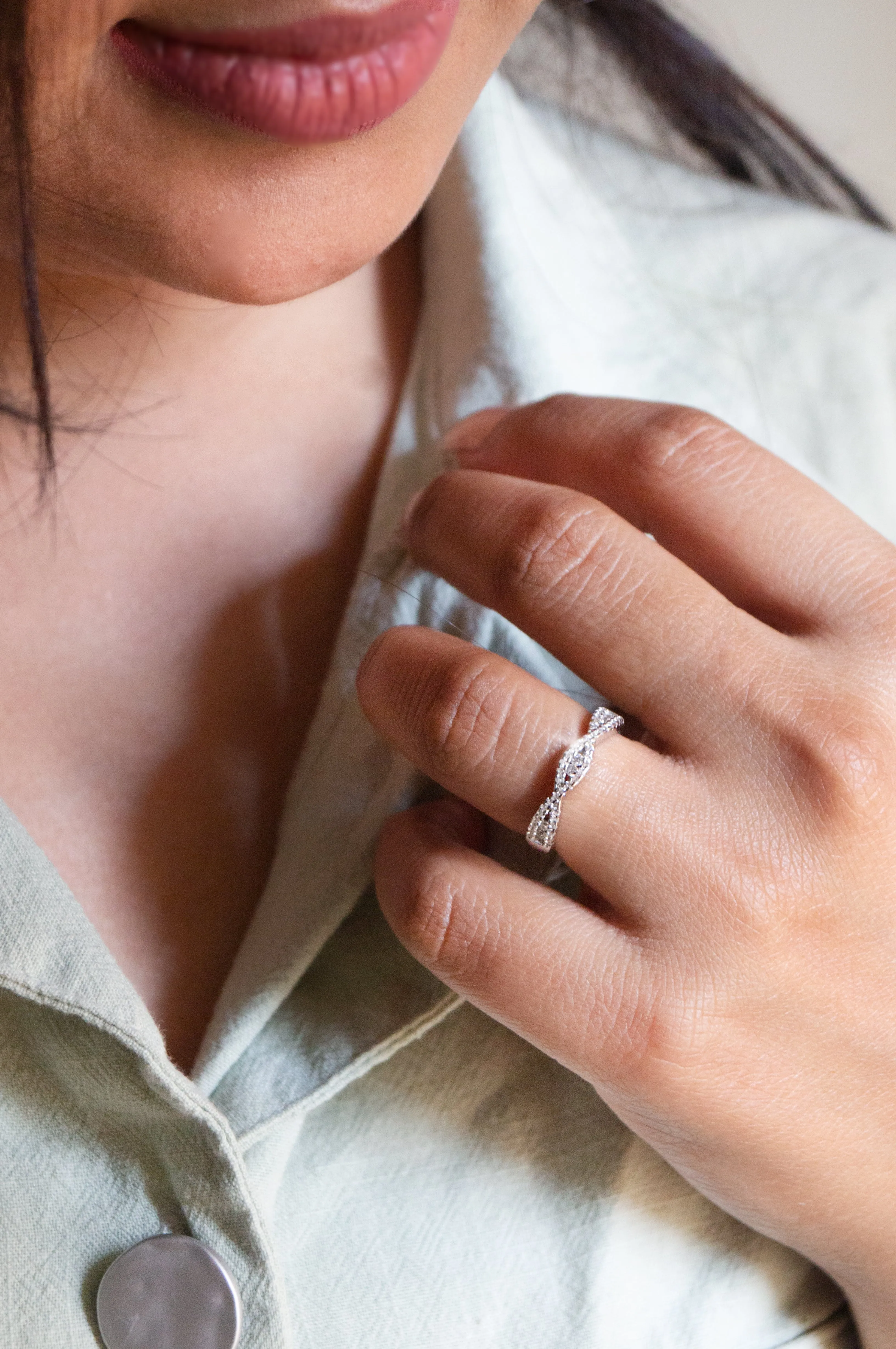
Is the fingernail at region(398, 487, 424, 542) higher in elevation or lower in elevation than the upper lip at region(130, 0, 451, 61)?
lower

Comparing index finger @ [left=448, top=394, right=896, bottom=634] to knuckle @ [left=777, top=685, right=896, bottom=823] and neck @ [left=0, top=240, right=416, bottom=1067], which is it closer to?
knuckle @ [left=777, top=685, right=896, bottom=823]

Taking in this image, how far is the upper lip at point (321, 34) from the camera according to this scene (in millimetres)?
469

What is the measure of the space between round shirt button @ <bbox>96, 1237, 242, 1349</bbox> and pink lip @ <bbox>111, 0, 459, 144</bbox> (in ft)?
1.75

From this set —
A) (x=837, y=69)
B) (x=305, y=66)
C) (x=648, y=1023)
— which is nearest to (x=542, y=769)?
(x=648, y=1023)

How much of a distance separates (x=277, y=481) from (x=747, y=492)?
32 cm

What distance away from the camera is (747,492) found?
1.76 ft

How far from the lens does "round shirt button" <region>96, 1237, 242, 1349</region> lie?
19.4 inches

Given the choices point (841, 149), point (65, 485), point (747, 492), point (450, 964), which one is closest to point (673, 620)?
point (747, 492)

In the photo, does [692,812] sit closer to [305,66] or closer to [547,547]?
[547,547]

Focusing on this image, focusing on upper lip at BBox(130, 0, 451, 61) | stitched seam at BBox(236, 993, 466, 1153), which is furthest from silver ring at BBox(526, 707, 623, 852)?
upper lip at BBox(130, 0, 451, 61)

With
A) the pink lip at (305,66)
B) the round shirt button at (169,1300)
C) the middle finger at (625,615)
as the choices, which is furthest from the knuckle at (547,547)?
the round shirt button at (169,1300)

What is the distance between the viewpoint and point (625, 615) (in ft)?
1.64

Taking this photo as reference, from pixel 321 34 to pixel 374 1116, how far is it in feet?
1.79

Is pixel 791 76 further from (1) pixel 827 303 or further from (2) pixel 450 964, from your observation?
(2) pixel 450 964
